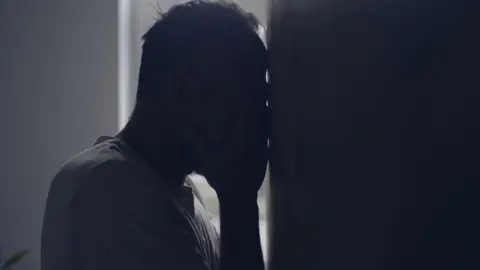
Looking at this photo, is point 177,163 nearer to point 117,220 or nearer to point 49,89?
point 117,220

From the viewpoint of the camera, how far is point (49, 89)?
79.9 inches

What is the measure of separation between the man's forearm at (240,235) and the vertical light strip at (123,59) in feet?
5.15

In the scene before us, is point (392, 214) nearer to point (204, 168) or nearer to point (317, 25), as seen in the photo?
point (317, 25)

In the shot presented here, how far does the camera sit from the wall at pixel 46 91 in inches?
78.9

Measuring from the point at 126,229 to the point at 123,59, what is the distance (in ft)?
5.12

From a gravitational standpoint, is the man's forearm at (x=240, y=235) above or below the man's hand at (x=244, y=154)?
below

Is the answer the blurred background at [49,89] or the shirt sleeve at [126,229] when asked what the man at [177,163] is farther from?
the blurred background at [49,89]

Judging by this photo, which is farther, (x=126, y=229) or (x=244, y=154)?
(x=126, y=229)

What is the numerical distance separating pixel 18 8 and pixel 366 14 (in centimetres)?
199

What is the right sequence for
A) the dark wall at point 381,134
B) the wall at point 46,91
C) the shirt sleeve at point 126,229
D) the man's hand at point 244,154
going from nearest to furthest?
the dark wall at point 381,134 < the man's hand at point 244,154 < the shirt sleeve at point 126,229 < the wall at point 46,91

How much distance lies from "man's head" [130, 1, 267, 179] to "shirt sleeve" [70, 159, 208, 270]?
7 cm

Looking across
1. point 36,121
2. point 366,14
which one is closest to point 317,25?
point 366,14

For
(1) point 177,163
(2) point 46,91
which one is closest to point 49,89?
(2) point 46,91

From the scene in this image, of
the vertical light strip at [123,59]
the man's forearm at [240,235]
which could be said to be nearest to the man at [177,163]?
the man's forearm at [240,235]
